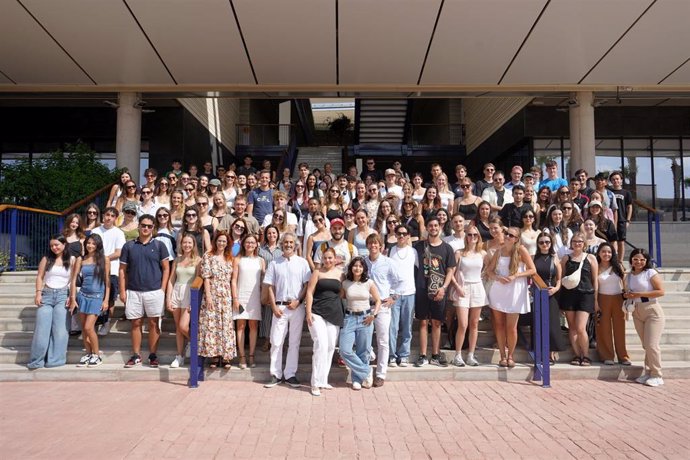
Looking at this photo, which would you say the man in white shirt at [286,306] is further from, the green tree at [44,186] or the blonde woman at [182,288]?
the green tree at [44,186]

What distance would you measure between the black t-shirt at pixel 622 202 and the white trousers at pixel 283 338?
6219 millimetres

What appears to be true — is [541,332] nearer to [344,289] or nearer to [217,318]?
[344,289]

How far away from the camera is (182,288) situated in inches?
267

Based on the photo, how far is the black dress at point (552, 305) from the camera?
6891 millimetres

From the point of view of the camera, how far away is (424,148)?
18.8 metres

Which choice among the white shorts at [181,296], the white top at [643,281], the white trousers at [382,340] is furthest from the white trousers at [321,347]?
the white top at [643,281]

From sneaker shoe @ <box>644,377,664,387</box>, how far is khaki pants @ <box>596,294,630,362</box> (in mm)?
439

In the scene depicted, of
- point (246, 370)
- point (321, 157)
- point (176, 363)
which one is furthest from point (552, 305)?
point (321, 157)

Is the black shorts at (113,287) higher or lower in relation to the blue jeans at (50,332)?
higher

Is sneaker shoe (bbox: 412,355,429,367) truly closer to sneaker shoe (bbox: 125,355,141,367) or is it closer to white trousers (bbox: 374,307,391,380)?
white trousers (bbox: 374,307,391,380)

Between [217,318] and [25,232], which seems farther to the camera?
[25,232]

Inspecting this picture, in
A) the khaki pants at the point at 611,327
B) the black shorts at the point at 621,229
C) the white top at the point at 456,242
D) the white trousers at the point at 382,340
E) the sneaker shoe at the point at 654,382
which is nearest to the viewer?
the white trousers at the point at 382,340

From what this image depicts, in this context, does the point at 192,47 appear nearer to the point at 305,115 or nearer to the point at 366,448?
the point at 366,448

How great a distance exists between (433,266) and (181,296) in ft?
10.8
